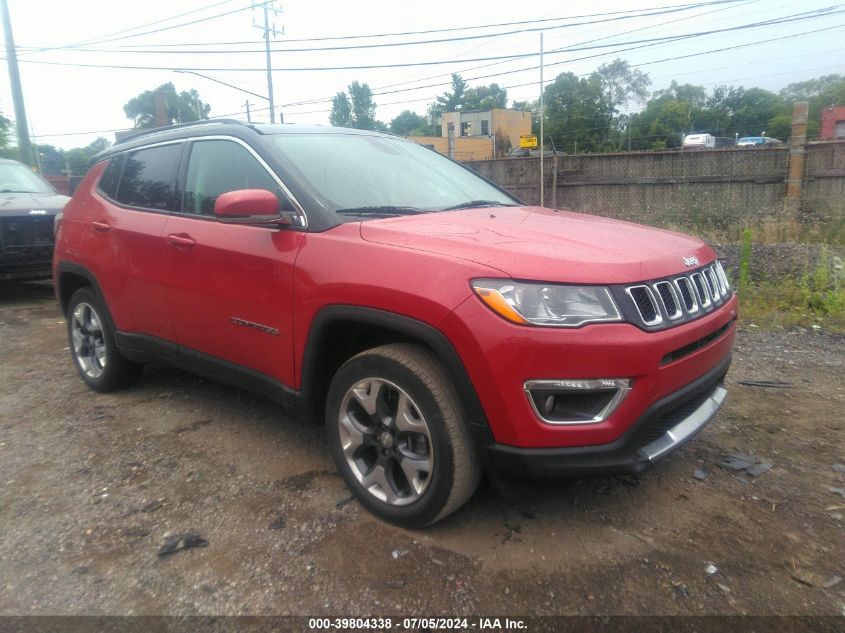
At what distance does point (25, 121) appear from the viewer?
15.3 meters

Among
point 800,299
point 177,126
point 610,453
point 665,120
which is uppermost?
point 665,120

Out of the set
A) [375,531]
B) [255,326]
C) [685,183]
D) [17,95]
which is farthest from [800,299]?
[17,95]

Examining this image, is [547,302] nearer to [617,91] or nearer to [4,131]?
[4,131]

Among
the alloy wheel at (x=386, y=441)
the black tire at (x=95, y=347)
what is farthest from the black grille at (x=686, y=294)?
the black tire at (x=95, y=347)

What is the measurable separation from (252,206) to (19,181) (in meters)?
7.61

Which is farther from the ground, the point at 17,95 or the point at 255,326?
the point at 17,95

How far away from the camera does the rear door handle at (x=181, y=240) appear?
322 centimetres

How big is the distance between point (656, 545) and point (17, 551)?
8.46 ft

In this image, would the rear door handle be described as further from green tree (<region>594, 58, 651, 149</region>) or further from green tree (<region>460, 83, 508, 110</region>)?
green tree (<region>460, 83, 508, 110</region>)

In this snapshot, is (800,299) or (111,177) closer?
(111,177)

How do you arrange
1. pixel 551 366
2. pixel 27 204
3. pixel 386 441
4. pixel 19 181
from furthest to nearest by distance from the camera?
pixel 19 181 → pixel 27 204 → pixel 386 441 → pixel 551 366

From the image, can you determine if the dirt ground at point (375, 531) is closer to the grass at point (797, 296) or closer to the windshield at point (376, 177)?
the windshield at point (376, 177)

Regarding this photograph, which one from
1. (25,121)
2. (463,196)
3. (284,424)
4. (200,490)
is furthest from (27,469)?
(25,121)

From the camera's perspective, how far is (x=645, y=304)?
87.7 inches
